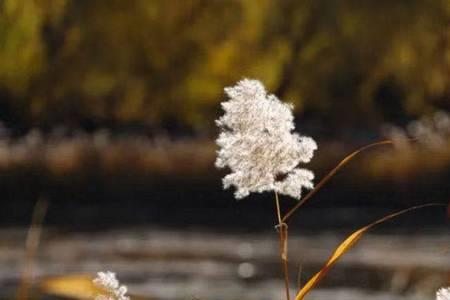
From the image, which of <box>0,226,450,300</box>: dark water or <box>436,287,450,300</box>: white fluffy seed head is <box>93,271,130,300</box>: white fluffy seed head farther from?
<box>0,226,450,300</box>: dark water

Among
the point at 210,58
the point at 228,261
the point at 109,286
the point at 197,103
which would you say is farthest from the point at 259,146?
the point at 210,58

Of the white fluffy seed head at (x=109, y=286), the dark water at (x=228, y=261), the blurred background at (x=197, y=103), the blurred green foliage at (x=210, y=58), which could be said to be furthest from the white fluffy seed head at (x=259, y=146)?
the blurred green foliage at (x=210, y=58)

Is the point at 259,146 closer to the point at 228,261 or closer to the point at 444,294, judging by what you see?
the point at 444,294

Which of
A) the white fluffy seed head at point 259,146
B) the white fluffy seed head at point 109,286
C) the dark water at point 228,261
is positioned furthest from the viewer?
the dark water at point 228,261

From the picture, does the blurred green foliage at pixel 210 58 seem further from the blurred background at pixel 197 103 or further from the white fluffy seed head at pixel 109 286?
the white fluffy seed head at pixel 109 286

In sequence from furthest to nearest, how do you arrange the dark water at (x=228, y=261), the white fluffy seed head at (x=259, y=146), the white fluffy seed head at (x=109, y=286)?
the dark water at (x=228, y=261)
the white fluffy seed head at (x=259, y=146)
the white fluffy seed head at (x=109, y=286)

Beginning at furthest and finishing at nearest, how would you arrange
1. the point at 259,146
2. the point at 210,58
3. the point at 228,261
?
the point at 210,58
the point at 228,261
the point at 259,146

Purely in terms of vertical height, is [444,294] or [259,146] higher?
[259,146]

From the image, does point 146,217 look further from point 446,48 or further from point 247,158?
point 247,158
